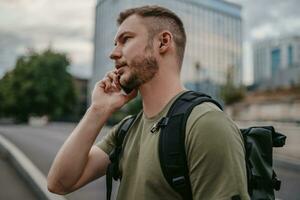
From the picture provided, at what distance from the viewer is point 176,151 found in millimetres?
1596

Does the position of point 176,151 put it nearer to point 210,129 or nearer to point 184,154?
point 184,154

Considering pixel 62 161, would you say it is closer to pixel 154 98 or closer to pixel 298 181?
pixel 154 98

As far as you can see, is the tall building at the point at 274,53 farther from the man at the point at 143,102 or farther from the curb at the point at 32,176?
the man at the point at 143,102

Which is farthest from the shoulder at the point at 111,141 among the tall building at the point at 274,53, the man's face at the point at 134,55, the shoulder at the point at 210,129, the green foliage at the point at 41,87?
the tall building at the point at 274,53

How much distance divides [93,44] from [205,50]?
2933 cm

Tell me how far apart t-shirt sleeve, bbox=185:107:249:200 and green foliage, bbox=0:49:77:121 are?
62556mm

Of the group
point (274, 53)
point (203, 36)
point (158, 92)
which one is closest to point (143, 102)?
point (158, 92)

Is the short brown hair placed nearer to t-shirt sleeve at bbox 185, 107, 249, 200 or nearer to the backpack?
the backpack

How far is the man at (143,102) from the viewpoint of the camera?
1715mm

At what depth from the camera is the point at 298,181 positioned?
8523 millimetres

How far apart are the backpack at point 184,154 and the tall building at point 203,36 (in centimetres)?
8720

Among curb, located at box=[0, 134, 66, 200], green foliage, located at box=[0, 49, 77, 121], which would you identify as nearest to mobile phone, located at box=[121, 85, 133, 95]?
curb, located at box=[0, 134, 66, 200]

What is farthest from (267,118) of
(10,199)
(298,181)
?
(10,199)

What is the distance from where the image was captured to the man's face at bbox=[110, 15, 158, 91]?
6.58 ft
